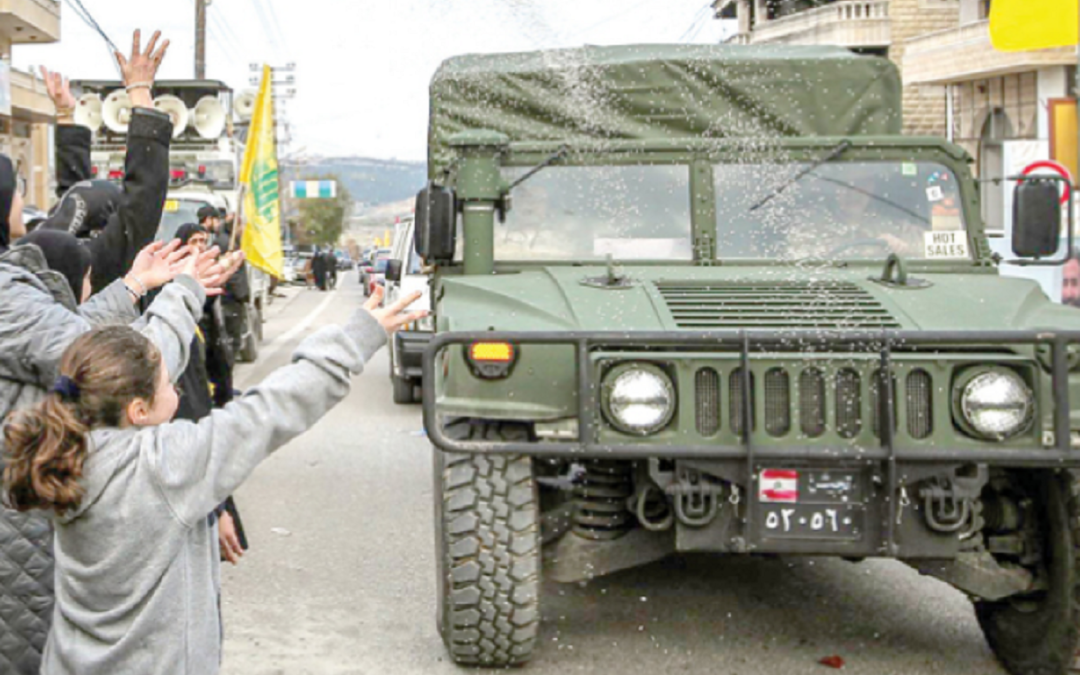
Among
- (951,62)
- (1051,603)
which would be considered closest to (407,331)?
(1051,603)

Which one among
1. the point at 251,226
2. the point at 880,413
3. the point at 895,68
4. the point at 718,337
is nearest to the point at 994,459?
the point at 880,413

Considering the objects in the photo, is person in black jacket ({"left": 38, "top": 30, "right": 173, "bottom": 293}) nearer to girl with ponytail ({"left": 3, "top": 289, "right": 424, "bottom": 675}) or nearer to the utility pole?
girl with ponytail ({"left": 3, "top": 289, "right": 424, "bottom": 675})

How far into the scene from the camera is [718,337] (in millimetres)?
4668

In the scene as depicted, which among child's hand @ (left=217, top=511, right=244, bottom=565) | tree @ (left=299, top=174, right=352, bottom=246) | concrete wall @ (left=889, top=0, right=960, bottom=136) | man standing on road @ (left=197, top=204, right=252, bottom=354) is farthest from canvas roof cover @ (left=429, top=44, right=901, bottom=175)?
tree @ (left=299, top=174, right=352, bottom=246)

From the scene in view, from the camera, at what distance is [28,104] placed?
127 ft

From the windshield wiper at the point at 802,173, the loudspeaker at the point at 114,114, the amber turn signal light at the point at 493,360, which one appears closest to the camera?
the amber turn signal light at the point at 493,360

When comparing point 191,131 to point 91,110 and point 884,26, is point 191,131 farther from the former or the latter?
point 884,26

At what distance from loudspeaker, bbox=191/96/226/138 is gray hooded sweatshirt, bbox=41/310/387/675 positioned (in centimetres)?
2174

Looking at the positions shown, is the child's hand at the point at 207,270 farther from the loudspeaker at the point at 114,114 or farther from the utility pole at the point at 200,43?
the utility pole at the point at 200,43

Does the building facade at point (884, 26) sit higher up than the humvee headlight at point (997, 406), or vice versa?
the building facade at point (884, 26)

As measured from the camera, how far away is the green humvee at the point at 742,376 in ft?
15.6

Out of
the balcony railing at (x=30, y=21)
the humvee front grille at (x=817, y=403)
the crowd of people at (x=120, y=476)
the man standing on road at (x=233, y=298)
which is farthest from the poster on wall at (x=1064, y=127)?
the balcony railing at (x=30, y=21)

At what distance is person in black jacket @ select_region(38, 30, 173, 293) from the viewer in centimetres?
432

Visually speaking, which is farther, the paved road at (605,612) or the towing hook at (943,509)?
the paved road at (605,612)
